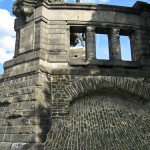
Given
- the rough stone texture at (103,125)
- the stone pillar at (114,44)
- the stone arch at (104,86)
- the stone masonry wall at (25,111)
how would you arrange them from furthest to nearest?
the stone pillar at (114,44) < the stone arch at (104,86) < the stone masonry wall at (25,111) < the rough stone texture at (103,125)

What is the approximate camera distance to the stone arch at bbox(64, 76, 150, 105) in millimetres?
6945

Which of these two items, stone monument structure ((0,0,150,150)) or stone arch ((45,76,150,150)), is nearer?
stone arch ((45,76,150,150))

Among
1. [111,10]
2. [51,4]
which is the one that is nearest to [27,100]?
[51,4]

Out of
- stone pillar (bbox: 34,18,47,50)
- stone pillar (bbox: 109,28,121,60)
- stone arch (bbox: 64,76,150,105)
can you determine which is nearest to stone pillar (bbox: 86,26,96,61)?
stone pillar (bbox: 109,28,121,60)

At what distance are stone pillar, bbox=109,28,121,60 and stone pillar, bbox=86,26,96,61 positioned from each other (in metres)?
0.71

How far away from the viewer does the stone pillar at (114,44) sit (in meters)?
7.96

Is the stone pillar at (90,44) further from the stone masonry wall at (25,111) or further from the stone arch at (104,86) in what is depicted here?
the stone masonry wall at (25,111)

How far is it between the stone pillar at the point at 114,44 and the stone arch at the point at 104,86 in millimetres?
1050

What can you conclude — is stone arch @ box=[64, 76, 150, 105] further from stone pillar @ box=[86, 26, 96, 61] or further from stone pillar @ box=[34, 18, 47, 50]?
stone pillar @ box=[34, 18, 47, 50]

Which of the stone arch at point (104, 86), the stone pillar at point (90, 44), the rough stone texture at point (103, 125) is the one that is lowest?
the rough stone texture at point (103, 125)

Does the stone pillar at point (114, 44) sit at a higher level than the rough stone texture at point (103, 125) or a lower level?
higher

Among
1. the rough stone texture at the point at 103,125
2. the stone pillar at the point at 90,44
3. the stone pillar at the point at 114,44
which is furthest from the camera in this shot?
the stone pillar at the point at 114,44

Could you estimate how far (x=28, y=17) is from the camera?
8.05m

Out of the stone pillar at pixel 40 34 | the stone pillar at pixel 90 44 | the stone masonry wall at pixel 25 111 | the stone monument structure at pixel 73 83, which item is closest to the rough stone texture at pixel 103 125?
the stone monument structure at pixel 73 83
